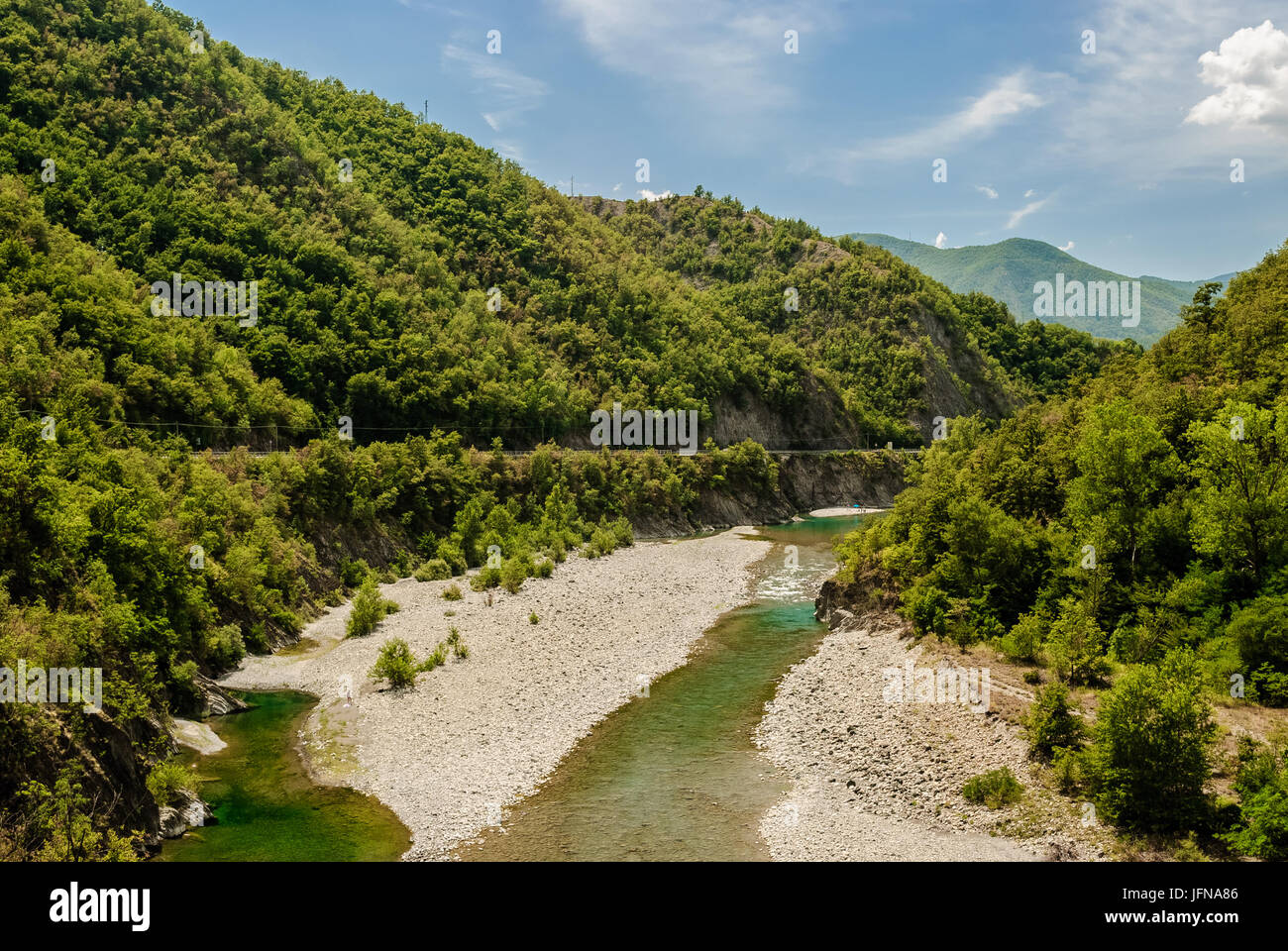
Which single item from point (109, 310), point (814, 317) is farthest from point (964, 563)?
point (814, 317)

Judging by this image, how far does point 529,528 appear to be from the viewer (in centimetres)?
6750

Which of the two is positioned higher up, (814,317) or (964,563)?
(814,317)

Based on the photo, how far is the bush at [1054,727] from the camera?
23.2 metres

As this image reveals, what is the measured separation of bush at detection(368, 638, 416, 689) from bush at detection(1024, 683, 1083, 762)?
78.4 ft

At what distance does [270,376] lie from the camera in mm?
64375

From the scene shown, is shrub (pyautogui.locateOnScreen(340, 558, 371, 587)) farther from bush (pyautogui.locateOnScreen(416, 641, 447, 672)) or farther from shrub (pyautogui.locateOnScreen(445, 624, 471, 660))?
bush (pyautogui.locateOnScreen(416, 641, 447, 672))

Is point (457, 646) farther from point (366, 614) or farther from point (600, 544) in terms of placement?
point (600, 544)

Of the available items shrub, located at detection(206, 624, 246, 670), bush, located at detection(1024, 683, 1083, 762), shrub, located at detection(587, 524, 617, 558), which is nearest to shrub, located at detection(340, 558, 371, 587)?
shrub, located at detection(206, 624, 246, 670)

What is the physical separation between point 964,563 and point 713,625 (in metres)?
15.6

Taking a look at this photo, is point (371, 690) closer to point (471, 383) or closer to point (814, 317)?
point (471, 383)

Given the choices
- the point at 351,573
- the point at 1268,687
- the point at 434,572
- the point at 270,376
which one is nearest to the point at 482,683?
the point at 351,573

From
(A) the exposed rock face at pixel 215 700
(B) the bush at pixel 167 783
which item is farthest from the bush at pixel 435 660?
(B) the bush at pixel 167 783

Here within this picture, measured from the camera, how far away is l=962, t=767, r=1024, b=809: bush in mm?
21688

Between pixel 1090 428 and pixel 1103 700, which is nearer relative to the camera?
pixel 1103 700
